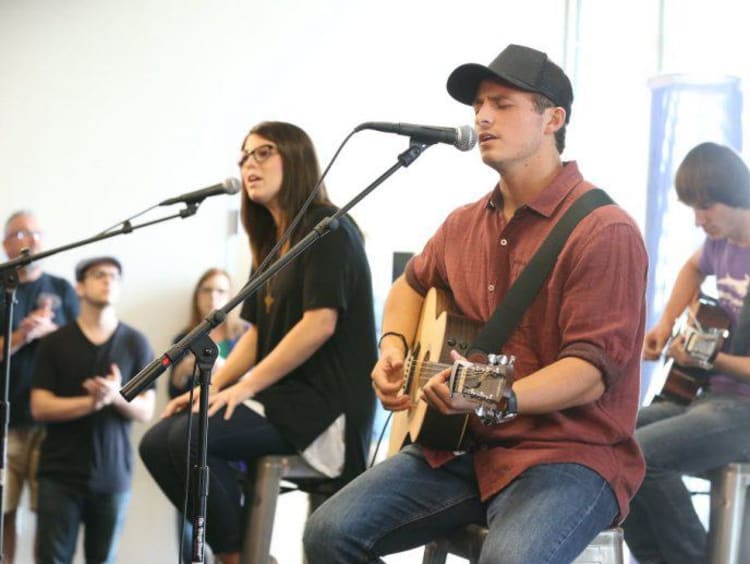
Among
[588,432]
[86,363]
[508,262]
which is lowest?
[86,363]

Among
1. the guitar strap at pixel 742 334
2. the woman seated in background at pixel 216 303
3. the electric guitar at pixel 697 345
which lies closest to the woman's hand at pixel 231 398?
the electric guitar at pixel 697 345

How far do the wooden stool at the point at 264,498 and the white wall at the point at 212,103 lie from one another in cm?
249

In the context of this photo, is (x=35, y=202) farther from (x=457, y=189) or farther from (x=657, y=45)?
(x=657, y=45)

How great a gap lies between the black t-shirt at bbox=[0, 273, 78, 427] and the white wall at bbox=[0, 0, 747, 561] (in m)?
1.30

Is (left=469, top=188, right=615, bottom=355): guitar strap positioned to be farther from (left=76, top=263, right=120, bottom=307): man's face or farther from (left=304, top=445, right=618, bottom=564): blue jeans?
(left=76, top=263, right=120, bottom=307): man's face

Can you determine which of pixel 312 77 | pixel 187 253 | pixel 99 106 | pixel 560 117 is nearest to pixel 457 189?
pixel 312 77

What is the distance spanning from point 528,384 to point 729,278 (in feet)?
5.03

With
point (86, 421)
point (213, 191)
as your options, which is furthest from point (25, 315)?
point (213, 191)

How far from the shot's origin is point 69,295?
479 centimetres

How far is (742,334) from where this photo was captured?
3.46m

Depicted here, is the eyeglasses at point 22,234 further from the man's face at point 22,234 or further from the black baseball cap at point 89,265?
the black baseball cap at point 89,265

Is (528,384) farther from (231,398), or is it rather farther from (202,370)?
(231,398)

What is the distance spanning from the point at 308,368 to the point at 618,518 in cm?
121

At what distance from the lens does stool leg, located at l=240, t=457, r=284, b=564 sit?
3312 millimetres
